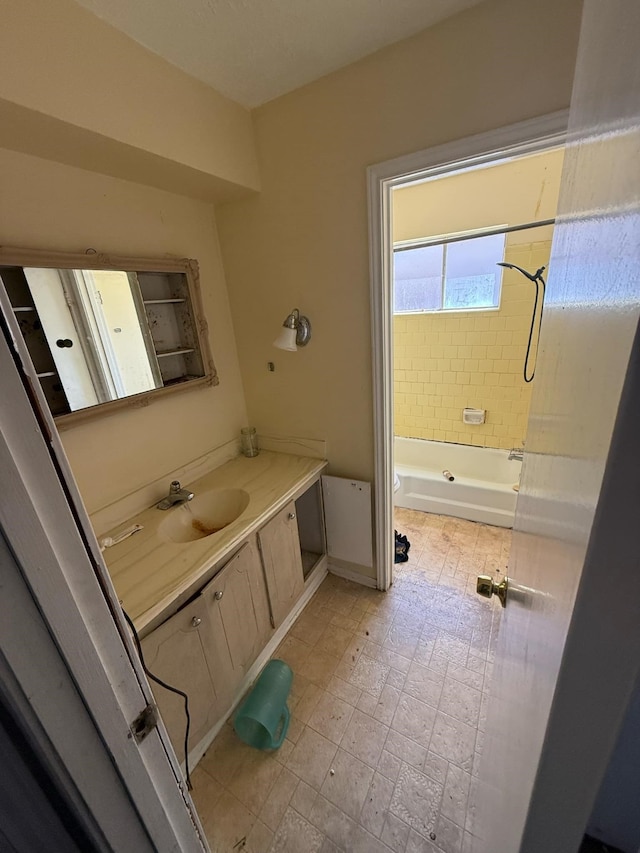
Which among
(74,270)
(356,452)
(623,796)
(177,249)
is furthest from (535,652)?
(177,249)

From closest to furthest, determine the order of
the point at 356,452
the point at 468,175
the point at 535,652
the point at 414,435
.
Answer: the point at 535,652 < the point at 356,452 < the point at 468,175 < the point at 414,435

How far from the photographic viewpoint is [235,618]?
4.37 ft

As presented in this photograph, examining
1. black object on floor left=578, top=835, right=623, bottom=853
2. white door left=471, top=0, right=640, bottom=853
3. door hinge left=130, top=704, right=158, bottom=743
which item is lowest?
door hinge left=130, top=704, right=158, bottom=743

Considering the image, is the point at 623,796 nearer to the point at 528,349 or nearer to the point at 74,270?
the point at 74,270

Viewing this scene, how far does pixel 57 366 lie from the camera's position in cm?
115

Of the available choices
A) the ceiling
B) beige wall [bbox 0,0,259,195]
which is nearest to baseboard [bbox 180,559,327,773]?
beige wall [bbox 0,0,259,195]

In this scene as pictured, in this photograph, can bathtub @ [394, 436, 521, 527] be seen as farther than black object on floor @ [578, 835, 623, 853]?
Yes

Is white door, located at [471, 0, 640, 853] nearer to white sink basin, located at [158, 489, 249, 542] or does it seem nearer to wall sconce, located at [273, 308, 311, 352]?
wall sconce, located at [273, 308, 311, 352]

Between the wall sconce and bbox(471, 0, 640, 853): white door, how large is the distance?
1221mm

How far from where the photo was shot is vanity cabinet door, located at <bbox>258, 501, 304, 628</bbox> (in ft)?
4.86

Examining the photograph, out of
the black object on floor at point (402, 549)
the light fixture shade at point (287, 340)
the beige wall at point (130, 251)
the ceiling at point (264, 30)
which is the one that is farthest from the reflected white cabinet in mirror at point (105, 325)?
the black object on floor at point (402, 549)

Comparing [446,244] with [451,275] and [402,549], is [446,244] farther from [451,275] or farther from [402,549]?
[402,549]

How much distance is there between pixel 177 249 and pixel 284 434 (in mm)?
1082

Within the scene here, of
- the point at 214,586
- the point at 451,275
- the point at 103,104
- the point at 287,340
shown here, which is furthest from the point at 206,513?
the point at 451,275
